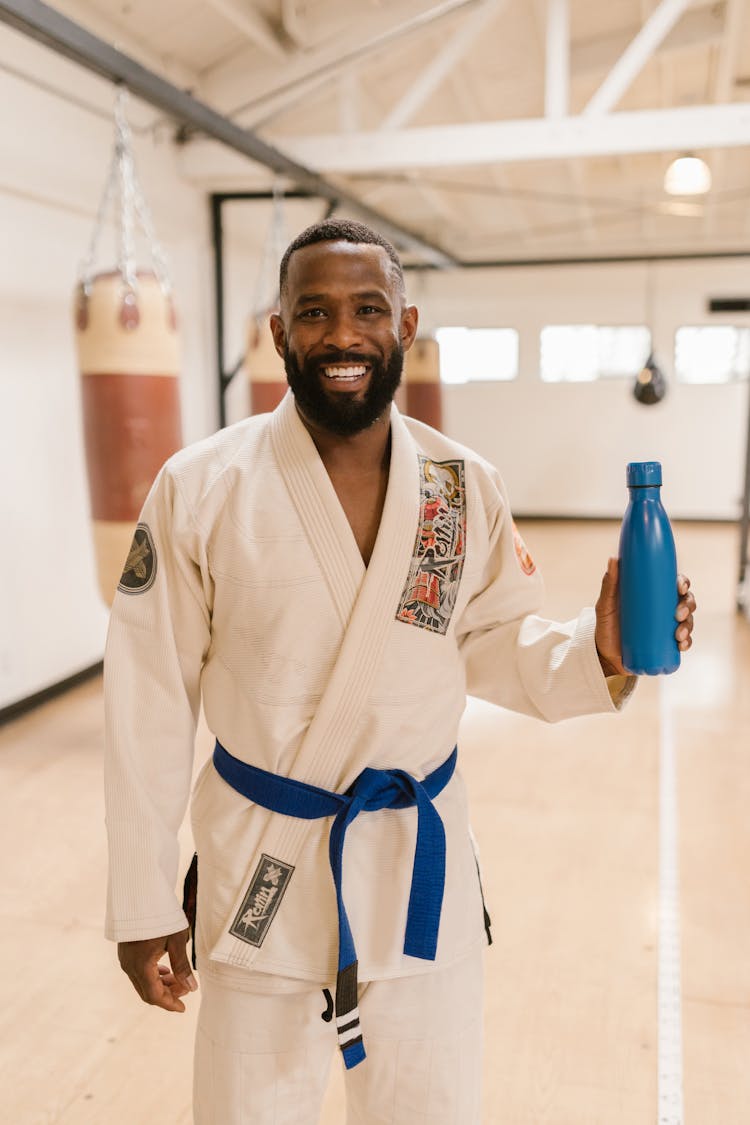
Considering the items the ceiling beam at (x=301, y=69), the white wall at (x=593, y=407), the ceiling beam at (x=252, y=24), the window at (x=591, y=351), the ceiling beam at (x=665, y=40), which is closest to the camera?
the ceiling beam at (x=252, y=24)

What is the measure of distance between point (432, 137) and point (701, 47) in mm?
2114

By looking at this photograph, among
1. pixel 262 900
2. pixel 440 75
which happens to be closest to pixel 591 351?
pixel 440 75

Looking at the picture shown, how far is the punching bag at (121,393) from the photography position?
3.75 metres

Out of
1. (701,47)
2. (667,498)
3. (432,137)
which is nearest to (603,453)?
(667,498)

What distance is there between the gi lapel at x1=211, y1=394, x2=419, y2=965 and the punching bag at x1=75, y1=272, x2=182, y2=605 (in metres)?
2.66

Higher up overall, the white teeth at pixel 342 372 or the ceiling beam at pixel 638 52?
the ceiling beam at pixel 638 52

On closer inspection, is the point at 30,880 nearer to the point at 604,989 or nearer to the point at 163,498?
the point at 604,989

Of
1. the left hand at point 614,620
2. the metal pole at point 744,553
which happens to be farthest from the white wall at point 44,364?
the metal pole at point 744,553

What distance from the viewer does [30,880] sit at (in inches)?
117

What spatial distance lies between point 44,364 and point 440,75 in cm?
249

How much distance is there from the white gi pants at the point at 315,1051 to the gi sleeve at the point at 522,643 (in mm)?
379

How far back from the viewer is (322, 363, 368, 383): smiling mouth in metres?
1.20

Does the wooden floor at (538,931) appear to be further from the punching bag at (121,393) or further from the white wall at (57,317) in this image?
the punching bag at (121,393)

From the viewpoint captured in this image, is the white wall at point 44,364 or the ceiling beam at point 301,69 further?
the ceiling beam at point 301,69
